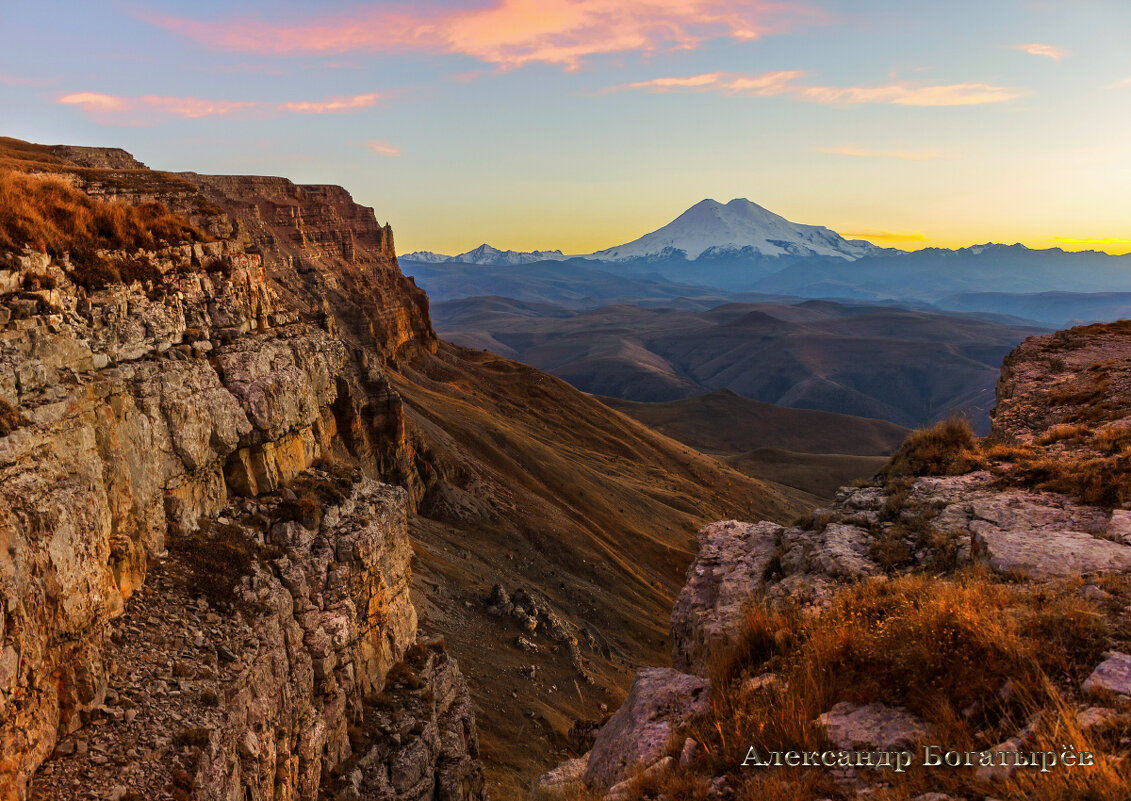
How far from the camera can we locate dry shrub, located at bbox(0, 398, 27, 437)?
9695 mm

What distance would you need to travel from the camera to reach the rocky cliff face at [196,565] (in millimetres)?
9664

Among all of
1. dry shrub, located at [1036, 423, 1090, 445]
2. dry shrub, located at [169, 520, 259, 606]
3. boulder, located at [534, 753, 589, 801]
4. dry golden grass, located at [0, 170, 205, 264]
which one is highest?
dry golden grass, located at [0, 170, 205, 264]

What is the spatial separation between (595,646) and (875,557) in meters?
28.9

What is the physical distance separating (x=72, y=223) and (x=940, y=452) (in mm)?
17595

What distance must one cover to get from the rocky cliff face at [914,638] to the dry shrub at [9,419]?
9.00 m

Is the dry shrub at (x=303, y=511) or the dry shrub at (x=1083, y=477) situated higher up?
the dry shrub at (x=1083, y=477)

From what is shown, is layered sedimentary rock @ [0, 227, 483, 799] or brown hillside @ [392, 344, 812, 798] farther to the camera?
brown hillside @ [392, 344, 812, 798]

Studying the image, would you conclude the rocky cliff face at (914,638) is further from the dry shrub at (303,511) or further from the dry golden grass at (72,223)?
the dry golden grass at (72,223)

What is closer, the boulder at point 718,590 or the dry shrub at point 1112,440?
the boulder at point 718,590

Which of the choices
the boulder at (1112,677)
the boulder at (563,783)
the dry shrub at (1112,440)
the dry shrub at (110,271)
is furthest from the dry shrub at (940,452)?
the dry shrub at (110,271)

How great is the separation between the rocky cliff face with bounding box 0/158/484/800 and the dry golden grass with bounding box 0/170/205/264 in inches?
17.5

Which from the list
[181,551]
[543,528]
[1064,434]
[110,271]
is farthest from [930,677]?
[543,528]

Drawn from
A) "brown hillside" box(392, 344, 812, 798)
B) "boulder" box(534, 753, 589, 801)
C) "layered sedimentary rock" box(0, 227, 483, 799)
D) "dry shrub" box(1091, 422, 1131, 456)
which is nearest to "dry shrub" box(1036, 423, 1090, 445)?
"dry shrub" box(1091, 422, 1131, 456)

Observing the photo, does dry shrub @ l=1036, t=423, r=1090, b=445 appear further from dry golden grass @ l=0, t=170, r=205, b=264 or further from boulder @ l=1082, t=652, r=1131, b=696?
dry golden grass @ l=0, t=170, r=205, b=264
